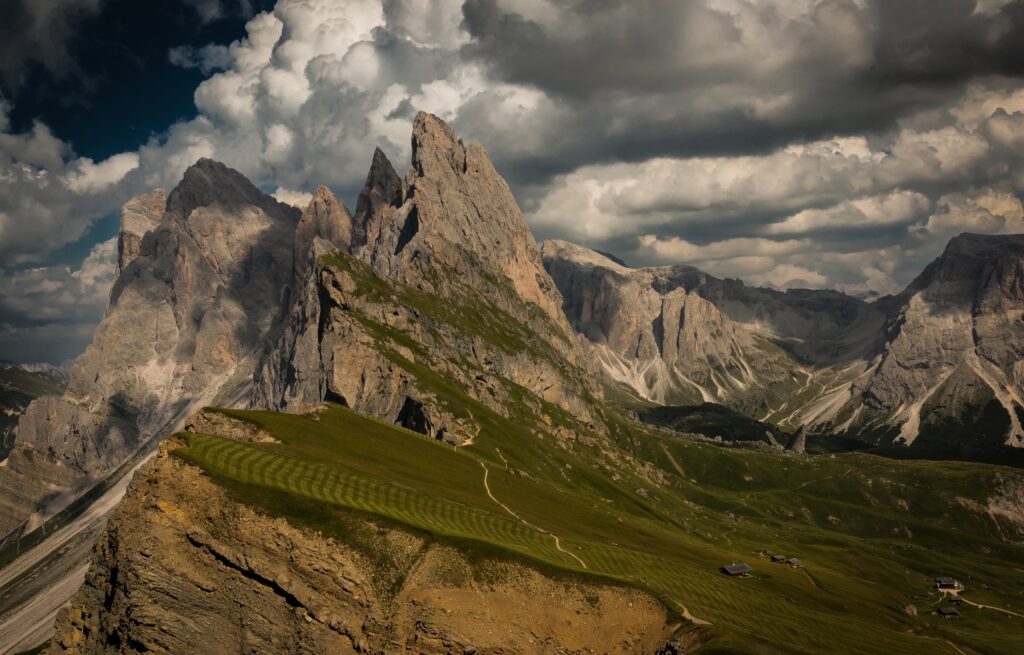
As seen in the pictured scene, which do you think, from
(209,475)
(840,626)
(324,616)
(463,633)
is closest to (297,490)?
(209,475)

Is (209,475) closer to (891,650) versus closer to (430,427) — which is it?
(891,650)

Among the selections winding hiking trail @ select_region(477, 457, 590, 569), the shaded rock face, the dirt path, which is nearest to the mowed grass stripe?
winding hiking trail @ select_region(477, 457, 590, 569)

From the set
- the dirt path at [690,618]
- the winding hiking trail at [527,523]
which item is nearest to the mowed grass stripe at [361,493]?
the winding hiking trail at [527,523]

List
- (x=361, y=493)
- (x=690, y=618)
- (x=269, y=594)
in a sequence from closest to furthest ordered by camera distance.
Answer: (x=269, y=594), (x=690, y=618), (x=361, y=493)

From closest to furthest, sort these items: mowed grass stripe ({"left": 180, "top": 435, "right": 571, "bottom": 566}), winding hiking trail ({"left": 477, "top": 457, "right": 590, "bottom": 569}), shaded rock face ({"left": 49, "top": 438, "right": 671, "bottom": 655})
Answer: shaded rock face ({"left": 49, "top": 438, "right": 671, "bottom": 655}) → mowed grass stripe ({"left": 180, "top": 435, "right": 571, "bottom": 566}) → winding hiking trail ({"left": 477, "top": 457, "right": 590, "bottom": 569})

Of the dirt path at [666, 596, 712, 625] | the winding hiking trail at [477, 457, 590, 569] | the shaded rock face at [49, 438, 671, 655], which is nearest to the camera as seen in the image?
the shaded rock face at [49, 438, 671, 655]

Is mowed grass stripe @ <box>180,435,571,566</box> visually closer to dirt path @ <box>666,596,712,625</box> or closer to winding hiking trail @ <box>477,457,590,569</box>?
winding hiking trail @ <box>477,457,590,569</box>

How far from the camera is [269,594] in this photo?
61469 millimetres

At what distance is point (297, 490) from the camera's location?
225ft

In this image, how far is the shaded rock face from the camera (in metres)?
60.4

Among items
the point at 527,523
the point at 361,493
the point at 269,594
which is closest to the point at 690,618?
the point at 527,523

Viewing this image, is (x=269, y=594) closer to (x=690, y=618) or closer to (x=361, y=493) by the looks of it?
(x=361, y=493)

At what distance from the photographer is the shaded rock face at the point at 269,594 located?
60438mm

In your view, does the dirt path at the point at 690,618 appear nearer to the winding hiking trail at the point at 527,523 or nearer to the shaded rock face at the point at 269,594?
the shaded rock face at the point at 269,594
